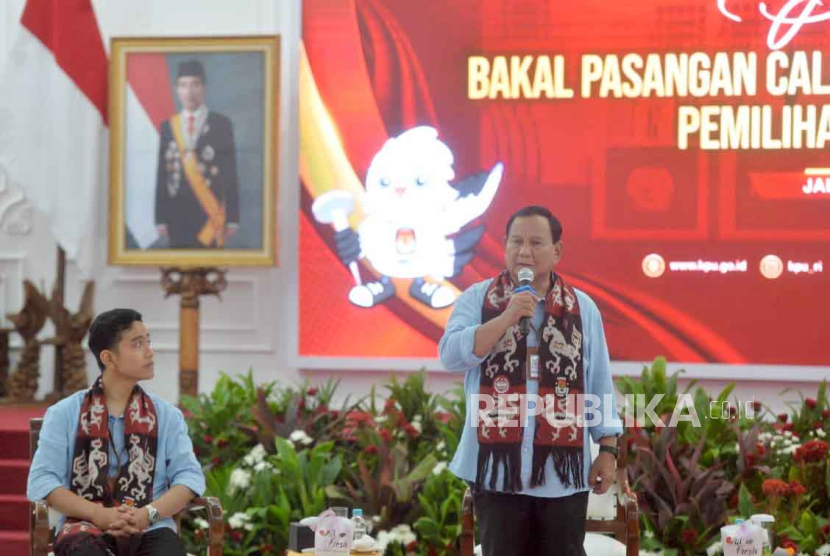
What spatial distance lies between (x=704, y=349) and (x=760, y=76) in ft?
4.57

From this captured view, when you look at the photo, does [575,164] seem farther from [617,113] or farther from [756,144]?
[756,144]

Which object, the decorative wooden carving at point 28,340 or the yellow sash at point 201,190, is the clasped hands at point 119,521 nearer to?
the yellow sash at point 201,190

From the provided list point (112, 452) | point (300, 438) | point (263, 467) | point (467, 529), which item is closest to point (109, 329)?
point (112, 452)

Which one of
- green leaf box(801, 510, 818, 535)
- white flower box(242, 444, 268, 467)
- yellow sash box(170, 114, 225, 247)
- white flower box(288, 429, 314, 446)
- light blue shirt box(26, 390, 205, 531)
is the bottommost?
green leaf box(801, 510, 818, 535)

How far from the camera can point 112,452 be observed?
121 inches

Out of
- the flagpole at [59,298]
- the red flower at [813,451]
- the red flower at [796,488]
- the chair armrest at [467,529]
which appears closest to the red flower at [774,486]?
the red flower at [796,488]

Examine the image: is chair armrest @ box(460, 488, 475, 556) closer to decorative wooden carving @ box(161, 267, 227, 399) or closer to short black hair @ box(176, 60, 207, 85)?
decorative wooden carving @ box(161, 267, 227, 399)

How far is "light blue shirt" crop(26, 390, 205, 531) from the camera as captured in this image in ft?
9.95

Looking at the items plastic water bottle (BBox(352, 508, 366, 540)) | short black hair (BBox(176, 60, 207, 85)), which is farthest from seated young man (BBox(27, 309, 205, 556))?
short black hair (BBox(176, 60, 207, 85))

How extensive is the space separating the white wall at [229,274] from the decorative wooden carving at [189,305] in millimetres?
459

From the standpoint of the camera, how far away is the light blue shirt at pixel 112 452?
303 cm

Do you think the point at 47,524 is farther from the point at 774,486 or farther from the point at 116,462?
the point at 774,486

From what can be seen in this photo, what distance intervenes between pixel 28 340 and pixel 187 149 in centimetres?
139

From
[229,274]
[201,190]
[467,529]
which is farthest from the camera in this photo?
[229,274]
